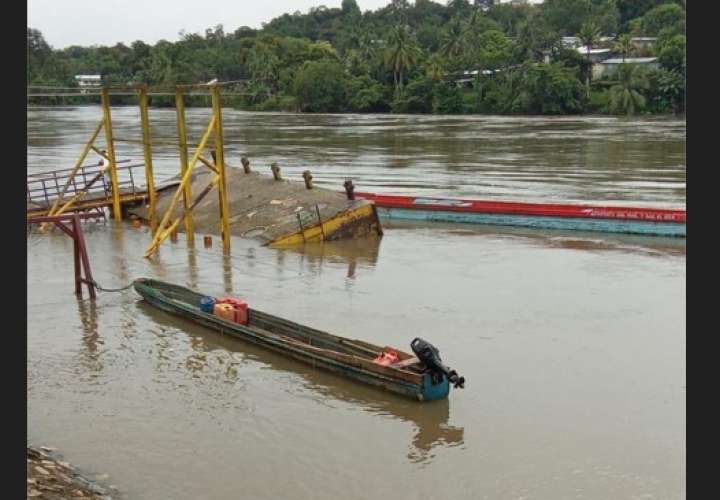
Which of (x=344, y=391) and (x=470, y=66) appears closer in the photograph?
(x=344, y=391)

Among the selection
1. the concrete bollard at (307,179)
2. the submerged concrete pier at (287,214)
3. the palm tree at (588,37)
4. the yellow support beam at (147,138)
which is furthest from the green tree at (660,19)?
the yellow support beam at (147,138)

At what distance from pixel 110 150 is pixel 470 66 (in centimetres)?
7766

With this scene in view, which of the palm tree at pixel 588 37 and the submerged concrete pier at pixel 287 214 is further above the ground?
the palm tree at pixel 588 37

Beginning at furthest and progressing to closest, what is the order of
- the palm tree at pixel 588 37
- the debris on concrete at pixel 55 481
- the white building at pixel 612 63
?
the palm tree at pixel 588 37 < the white building at pixel 612 63 < the debris on concrete at pixel 55 481

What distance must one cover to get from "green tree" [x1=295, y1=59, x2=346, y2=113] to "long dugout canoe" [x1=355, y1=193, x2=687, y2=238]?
7203 cm

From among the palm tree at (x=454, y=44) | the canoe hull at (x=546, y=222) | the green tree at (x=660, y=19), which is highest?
the green tree at (x=660, y=19)

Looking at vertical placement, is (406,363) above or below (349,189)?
below

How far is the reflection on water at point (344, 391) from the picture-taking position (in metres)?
11.1

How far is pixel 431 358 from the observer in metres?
11.6

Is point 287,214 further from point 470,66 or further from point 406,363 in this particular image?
point 470,66

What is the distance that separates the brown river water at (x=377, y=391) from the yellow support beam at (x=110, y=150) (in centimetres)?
86

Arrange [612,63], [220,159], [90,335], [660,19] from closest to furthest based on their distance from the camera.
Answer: [90,335] < [220,159] < [612,63] < [660,19]

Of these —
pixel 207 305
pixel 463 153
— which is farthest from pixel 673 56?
pixel 207 305

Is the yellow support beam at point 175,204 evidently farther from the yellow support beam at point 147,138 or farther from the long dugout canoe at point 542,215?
the long dugout canoe at point 542,215
